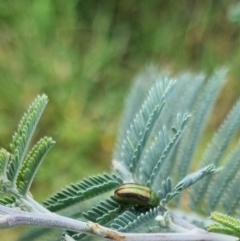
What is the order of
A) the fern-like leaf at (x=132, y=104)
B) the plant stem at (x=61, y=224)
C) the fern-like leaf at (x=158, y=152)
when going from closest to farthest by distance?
the plant stem at (x=61, y=224), the fern-like leaf at (x=158, y=152), the fern-like leaf at (x=132, y=104)

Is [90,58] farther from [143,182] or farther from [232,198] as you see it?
[143,182]

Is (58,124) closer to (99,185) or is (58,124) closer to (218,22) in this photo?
(218,22)

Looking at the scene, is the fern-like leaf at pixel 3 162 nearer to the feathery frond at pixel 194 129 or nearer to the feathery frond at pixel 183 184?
the feathery frond at pixel 183 184

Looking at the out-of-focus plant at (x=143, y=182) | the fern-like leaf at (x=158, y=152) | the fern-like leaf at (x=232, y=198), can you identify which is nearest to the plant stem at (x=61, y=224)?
the out-of-focus plant at (x=143, y=182)

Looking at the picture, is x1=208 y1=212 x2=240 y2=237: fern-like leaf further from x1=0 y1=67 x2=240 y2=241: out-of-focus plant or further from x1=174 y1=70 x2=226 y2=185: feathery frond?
x1=174 y1=70 x2=226 y2=185: feathery frond

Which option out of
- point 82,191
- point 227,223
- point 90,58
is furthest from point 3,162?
point 90,58

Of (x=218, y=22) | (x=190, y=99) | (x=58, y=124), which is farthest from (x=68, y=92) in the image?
(x=190, y=99)
